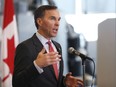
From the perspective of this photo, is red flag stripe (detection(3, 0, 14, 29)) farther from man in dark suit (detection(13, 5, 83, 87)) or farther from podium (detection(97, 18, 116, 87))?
podium (detection(97, 18, 116, 87))

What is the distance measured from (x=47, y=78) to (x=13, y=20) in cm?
146

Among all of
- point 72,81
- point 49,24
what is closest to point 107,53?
point 72,81

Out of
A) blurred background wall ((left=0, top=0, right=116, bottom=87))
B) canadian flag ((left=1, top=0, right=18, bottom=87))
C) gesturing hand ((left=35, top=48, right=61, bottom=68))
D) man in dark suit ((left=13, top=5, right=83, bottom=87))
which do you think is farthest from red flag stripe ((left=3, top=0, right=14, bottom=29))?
gesturing hand ((left=35, top=48, right=61, bottom=68))

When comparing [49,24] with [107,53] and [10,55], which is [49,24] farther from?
[10,55]

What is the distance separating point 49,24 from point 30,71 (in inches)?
14.6

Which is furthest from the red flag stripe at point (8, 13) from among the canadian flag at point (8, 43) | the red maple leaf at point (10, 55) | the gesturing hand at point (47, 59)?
the gesturing hand at point (47, 59)

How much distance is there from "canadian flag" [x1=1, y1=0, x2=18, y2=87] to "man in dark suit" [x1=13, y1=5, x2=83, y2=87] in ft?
3.93

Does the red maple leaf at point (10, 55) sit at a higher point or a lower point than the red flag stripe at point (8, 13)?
lower

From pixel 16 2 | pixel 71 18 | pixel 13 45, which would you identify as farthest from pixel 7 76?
pixel 71 18

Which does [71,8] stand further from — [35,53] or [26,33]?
[35,53]

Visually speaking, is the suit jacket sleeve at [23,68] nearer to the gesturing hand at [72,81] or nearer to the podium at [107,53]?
the gesturing hand at [72,81]

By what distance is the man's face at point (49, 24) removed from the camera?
5.79ft

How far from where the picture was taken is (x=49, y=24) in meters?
1.77

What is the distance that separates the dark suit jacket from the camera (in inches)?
62.2
